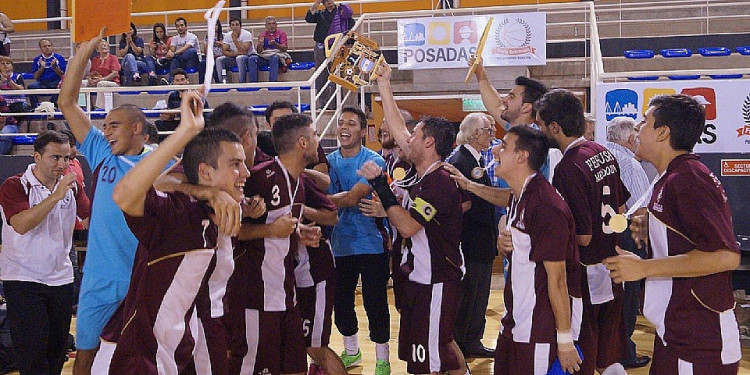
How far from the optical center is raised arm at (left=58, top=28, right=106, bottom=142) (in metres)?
3.66

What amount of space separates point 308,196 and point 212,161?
5.59 ft

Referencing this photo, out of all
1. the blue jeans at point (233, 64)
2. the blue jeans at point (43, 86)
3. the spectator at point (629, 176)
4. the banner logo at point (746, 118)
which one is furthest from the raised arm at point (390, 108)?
the blue jeans at point (43, 86)

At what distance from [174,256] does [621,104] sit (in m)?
6.08

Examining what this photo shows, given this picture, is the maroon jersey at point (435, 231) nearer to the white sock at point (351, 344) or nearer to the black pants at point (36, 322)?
the white sock at point (351, 344)

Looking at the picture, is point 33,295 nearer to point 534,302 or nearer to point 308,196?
point 308,196

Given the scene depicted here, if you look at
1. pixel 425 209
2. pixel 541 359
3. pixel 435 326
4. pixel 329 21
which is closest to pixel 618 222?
pixel 541 359

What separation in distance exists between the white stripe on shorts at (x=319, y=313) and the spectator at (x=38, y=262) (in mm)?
1728

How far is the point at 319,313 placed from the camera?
203 inches

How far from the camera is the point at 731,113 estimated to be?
313 inches

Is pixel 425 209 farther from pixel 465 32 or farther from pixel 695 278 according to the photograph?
pixel 465 32

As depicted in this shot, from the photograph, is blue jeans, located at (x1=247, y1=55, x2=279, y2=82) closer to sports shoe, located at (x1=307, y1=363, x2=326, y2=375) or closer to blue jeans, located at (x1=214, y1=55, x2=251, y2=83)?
blue jeans, located at (x1=214, y1=55, x2=251, y2=83)

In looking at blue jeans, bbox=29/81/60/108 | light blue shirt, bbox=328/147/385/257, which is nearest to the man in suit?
light blue shirt, bbox=328/147/385/257

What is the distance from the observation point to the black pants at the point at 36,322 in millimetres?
5156

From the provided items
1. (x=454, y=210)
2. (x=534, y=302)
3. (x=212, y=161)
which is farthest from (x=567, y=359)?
(x=212, y=161)
